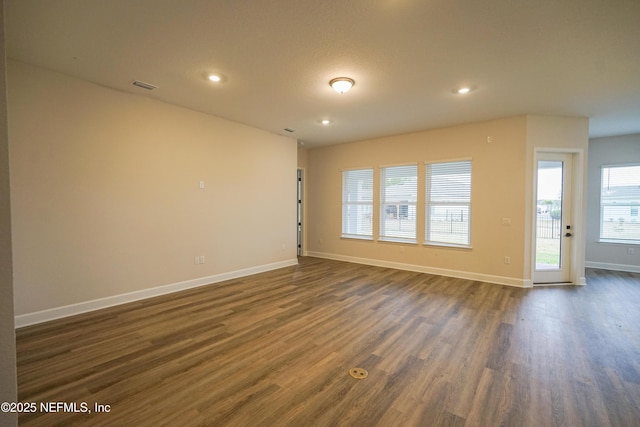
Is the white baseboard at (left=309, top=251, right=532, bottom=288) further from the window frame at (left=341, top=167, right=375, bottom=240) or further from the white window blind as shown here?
the white window blind

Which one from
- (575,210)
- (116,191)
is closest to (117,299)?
(116,191)

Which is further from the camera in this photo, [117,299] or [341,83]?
[117,299]

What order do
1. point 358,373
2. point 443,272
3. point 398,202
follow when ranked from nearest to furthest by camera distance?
point 358,373, point 443,272, point 398,202

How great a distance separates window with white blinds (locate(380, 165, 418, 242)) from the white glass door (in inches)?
84.3

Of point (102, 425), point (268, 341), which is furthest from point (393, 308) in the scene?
point (102, 425)

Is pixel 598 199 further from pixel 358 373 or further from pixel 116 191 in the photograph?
pixel 116 191

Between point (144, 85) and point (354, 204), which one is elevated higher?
point (144, 85)

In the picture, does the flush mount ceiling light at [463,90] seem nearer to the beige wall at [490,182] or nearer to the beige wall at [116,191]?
the beige wall at [490,182]

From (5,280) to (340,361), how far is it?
7.21ft

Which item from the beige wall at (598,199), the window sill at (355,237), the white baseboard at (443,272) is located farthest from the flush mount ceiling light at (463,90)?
the beige wall at (598,199)

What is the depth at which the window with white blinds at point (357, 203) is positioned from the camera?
653 centimetres

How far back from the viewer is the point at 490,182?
4.92 metres

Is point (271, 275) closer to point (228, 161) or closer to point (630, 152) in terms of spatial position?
point (228, 161)

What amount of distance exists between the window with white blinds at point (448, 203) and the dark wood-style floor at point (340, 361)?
5.23ft
